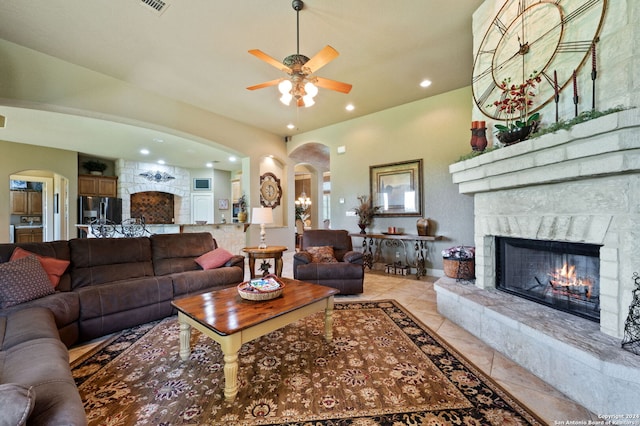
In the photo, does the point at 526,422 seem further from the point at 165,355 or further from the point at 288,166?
the point at 288,166

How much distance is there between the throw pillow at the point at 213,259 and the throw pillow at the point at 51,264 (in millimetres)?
1242

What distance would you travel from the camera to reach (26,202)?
24.7 feet

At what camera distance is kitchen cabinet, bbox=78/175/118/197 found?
716 cm

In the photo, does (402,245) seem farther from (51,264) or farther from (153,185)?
(153,185)

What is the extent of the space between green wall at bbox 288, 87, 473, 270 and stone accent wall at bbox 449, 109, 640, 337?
2164 millimetres

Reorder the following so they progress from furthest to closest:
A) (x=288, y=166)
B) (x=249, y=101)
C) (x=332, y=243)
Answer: (x=288, y=166)
(x=249, y=101)
(x=332, y=243)

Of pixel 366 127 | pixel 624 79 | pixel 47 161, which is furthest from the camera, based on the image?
pixel 47 161

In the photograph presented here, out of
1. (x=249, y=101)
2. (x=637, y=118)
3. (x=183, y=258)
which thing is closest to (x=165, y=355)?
(x=183, y=258)

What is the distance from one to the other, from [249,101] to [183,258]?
2957 mm

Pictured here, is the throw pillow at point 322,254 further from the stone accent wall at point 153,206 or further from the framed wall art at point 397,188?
the stone accent wall at point 153,206

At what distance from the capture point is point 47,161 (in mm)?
6422

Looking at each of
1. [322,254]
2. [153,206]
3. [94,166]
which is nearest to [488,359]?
[322,254]

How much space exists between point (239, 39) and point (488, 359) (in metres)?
4.02

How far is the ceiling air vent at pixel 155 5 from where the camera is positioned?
2.44 m
